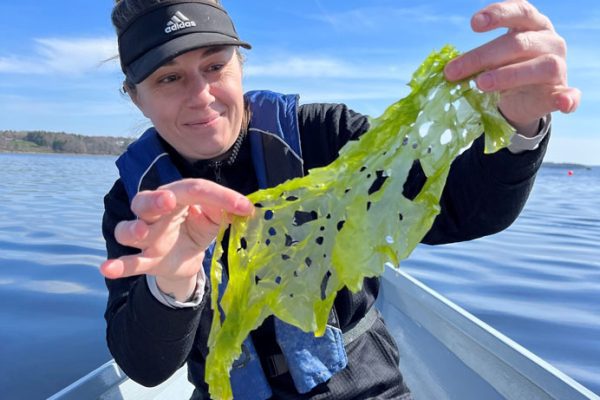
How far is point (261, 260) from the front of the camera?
142 centimetres

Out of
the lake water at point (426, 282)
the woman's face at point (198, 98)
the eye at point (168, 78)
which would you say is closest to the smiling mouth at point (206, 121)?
the woman's face at point (198, 98)

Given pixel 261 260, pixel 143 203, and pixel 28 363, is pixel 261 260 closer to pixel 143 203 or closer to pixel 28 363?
pixel 143 203

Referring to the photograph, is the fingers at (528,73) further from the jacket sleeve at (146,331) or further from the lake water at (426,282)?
the lake water at (426,282)

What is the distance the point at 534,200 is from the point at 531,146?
1656 cm

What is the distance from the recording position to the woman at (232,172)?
4.13 feet

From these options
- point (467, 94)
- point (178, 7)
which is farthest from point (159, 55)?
point (467, 94)

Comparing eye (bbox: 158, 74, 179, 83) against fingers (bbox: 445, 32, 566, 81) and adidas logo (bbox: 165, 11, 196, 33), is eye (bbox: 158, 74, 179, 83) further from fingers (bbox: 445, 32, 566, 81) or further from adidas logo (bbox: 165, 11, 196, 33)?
fingers (bbox: 445, 32, 566, 81)

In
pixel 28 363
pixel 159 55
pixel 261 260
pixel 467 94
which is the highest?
pixel 159 55

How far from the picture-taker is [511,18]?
1.22 meters

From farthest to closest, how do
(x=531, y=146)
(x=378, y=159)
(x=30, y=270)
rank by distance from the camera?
1. (x=30, y=270)
2. (x=531, y=146)
3. (x=378, y=159)

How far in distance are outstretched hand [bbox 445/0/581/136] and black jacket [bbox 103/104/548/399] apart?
411 millimetres

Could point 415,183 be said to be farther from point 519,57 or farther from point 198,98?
point 198,98

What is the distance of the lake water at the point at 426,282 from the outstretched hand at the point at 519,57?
3122 millimetres

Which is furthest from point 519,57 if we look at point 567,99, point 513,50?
point 567,99
